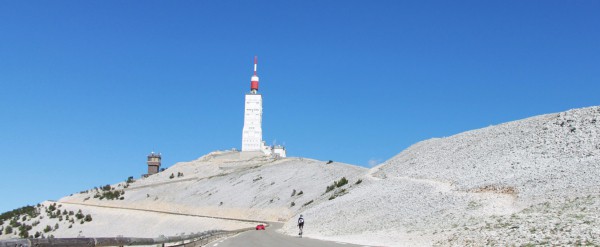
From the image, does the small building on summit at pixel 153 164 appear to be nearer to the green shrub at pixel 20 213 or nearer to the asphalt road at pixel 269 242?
the green shrub at pixel 20 213

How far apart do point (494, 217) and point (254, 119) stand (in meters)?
157

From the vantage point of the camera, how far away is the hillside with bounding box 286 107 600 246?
35.0m

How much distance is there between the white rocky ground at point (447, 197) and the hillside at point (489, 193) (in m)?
0.13

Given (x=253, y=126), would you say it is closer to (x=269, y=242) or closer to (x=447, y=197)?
(x=447, y=197)

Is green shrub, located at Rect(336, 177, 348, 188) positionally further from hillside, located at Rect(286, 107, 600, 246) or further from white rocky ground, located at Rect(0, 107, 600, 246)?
hillside, located at Rect(286, 107, 600, 246)

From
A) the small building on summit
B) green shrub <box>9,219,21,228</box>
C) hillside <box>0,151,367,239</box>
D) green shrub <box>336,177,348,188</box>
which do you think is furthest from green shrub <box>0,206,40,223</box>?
green shrub <box>336,177,348,188</box>

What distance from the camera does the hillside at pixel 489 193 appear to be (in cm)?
3503

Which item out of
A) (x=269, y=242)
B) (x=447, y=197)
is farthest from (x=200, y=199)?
(x=269, y=242)

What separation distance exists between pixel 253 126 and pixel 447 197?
142 m

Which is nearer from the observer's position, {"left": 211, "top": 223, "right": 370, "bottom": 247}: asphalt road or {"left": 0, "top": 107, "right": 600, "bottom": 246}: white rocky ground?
{"left": 211, "top": 223, "right": 370, "bottom": 247}: asphalt road

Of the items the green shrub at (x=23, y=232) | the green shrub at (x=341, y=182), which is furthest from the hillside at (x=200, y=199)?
the green shrub at (x=341, y=182)

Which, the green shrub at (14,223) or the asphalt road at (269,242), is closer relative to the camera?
the asphalt road at (269,242)

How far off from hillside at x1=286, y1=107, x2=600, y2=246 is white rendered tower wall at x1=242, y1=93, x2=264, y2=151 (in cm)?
10437

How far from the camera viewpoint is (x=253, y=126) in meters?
194
